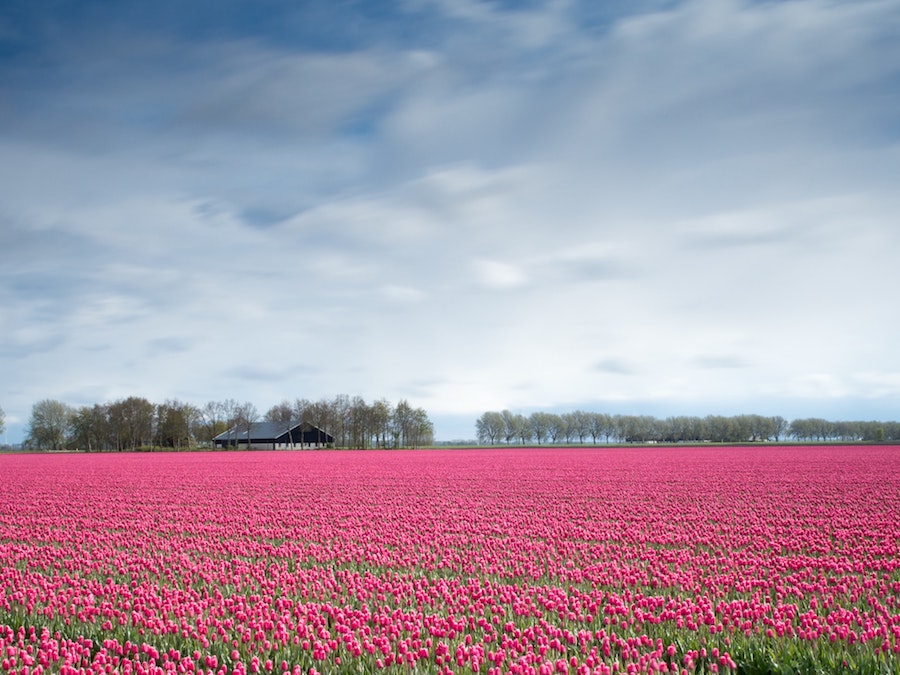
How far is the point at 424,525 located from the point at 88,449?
417 feet

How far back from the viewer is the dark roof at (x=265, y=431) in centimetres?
13725

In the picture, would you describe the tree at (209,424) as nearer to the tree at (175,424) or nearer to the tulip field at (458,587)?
the tree at (175,424)

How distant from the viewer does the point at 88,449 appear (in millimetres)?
124062

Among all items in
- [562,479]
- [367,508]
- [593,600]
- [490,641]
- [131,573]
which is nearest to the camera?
[490,641]

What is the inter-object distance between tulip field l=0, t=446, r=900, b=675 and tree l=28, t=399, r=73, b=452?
13545 cm

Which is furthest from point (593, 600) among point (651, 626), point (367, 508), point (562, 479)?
point (562, 479)

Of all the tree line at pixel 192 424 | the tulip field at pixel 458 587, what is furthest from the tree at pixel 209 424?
the tulip field at pixel 458 587

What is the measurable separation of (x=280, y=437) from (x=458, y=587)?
443 ft

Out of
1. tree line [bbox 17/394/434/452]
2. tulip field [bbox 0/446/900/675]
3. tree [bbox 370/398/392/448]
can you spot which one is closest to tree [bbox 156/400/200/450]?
tree line [bbox 17/394/434/452]

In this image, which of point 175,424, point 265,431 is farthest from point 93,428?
point 265,431

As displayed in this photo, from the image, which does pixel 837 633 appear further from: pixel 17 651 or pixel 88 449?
pixel 88 449

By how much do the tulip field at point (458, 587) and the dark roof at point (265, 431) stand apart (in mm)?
118063

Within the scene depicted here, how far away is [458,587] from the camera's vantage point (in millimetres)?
9602

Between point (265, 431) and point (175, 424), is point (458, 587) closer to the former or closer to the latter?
point (175, 424)
